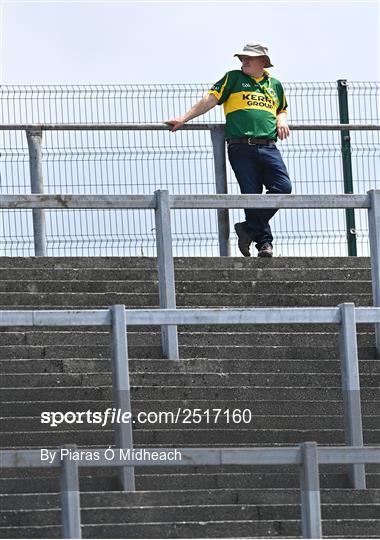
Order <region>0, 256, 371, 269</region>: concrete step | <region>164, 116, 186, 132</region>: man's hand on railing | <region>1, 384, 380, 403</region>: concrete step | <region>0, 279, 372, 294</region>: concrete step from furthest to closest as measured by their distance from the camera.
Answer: <region>164, 116, 186, 132</region>: man's hand on railing, <region>0, 256, 371, 269</region>: concrete step, <region>0, 279, 372, 294</region>: concrete step, <region>1, 384, 380, 403</region>: concrete step

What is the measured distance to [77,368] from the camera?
12547 mm

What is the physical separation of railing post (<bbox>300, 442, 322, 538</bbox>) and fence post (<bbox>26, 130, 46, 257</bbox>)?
5.99m

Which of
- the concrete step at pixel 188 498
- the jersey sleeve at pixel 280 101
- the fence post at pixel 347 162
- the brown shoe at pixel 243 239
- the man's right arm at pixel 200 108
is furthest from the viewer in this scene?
the fence post at pixel 347 162

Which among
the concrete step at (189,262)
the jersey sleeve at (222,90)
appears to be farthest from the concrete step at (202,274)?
the jersey sleeve at (222,90)

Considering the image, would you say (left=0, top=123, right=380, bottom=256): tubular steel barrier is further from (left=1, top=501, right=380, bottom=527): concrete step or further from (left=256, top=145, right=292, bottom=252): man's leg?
(left=1, top=501, right=380, bottom=527): concrete step

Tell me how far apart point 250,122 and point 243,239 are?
88 centimetres

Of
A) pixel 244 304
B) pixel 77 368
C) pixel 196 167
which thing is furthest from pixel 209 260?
pixel 196 167

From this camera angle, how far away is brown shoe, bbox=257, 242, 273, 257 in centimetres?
1507

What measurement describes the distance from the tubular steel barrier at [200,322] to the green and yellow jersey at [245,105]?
13.0ft

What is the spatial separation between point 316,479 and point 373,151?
836cm

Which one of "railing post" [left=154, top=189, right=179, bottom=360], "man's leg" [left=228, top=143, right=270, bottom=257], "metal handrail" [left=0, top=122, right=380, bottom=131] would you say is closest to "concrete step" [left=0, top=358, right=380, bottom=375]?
"railing post" [left=154, top=189, right=179, bottom=360]

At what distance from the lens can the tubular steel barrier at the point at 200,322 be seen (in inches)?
452

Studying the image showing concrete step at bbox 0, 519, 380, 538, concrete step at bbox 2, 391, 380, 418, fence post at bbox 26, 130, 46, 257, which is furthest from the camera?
fence post at bbox 26, 130, 46, 257

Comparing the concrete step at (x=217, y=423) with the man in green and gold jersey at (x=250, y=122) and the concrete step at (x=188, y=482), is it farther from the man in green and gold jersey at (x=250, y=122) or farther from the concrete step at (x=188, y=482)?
the man in green and gold jersey at (x=250, y=122)
